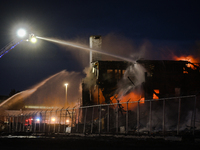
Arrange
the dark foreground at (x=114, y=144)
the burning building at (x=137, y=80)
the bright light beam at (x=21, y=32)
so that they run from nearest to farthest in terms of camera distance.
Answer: the dark foreground at (x=114, y=144), the bright light beam at (x=21, y=32), the burning building at (x=137, y=80)

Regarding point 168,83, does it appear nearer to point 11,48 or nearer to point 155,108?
point 155,108

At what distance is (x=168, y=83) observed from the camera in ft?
139

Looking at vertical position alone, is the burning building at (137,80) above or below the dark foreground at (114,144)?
above

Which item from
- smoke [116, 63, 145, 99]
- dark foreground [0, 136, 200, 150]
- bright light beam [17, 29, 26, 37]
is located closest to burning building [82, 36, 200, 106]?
smoke [116, 63, 145, 99]

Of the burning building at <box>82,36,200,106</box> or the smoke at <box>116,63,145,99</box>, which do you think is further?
the smoke at <box>116,63,145,99</box>

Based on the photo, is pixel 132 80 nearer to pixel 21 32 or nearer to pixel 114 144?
pixel 21 32

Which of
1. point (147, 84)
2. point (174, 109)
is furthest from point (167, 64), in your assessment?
point (174, 109)

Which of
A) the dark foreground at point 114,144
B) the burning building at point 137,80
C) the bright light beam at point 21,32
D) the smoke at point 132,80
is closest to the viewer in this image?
the dark foreground at point 114,144

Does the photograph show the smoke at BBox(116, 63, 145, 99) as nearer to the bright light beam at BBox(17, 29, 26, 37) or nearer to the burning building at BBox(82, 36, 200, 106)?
the burning building at BBox(82, 36, 200, 106)

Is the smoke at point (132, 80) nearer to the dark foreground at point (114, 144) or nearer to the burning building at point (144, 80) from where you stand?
the burning building at point (144, 80)

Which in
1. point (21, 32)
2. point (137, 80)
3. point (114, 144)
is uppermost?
point (21, 32)

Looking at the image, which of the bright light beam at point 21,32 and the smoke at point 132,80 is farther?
the smoke at point 132,80

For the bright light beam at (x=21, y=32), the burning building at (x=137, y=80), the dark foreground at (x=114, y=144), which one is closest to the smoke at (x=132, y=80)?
the burning building at (x=137, y=80)

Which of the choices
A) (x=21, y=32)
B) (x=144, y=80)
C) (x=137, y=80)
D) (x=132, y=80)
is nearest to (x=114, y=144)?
(x=21, y=32)
